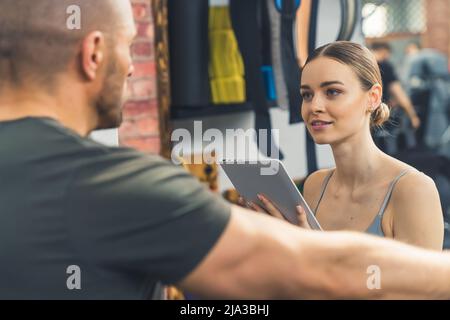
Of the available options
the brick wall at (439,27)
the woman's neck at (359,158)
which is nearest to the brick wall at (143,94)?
the woman's neck at (359,158)

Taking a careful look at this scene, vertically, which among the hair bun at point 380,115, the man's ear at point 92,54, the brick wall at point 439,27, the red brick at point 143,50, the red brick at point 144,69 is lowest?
the hair bun at point 380,115

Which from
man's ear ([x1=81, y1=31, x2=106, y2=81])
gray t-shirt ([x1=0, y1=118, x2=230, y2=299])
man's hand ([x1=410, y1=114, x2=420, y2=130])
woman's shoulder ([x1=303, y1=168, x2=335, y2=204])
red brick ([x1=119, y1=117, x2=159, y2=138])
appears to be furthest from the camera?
man's hand ([x1=410, y1=114, x2=420, y2=130])

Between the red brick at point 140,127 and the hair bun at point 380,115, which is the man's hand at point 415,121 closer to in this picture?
the red brick at point 140,127

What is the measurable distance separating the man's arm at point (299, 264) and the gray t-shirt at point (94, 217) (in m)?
0.03

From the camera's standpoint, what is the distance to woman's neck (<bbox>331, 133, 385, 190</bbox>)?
213 centimetres

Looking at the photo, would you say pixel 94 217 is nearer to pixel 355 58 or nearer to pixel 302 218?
pixel 302 218

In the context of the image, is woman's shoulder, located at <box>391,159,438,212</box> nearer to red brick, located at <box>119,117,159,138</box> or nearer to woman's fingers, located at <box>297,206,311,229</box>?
woman's fingers, located at <box>297,206,311,229</box>

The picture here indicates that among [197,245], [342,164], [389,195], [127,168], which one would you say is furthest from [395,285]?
[342,164]

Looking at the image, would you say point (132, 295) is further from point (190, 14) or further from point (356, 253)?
point (190, 14)

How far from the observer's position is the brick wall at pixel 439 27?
50.4ft

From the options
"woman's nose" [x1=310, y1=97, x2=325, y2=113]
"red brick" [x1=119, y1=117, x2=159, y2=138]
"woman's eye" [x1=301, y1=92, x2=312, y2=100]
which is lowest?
"red brick" [x1=119, y1=117, x2=159, y2=138]

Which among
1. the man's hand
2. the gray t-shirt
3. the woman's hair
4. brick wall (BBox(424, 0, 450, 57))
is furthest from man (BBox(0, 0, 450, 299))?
brick wall (BBox(424, 0, 450, 57))

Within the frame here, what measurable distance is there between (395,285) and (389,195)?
0.73 metres

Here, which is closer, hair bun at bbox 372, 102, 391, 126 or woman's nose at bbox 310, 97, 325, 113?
woman's nose at bbox 310, 97, 325, 113
